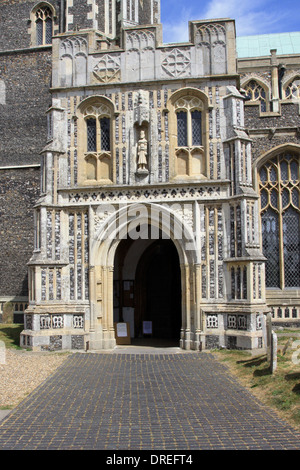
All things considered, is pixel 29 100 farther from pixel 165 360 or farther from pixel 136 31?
pixel 165 360

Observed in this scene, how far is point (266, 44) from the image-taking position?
1278 inches

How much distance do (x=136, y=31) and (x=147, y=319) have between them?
10056 millimetres

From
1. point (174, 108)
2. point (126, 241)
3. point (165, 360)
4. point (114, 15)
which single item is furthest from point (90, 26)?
point (165, 360)

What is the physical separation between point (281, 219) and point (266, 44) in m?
19.5

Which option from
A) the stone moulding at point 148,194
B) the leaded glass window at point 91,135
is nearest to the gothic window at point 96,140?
the leaded glass window at point 91,135

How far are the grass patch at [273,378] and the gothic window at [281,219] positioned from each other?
3835mm

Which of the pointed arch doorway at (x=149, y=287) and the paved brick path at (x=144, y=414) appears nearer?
the paved brick path at (x=144, y=414)

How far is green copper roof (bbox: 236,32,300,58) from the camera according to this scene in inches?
1242

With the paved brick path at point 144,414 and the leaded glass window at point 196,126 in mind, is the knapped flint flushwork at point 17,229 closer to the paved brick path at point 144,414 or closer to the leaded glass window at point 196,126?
the leaded glass window at point 196,126

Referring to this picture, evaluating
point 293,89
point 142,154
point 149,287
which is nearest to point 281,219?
point 142,154

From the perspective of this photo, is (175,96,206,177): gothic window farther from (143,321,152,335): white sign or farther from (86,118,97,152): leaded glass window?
(143,321,152,335): white sign

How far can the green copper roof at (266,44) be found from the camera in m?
31.5

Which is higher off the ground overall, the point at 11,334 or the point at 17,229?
the point at 17,229

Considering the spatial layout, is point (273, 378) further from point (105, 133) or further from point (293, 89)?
point (293, 89)
